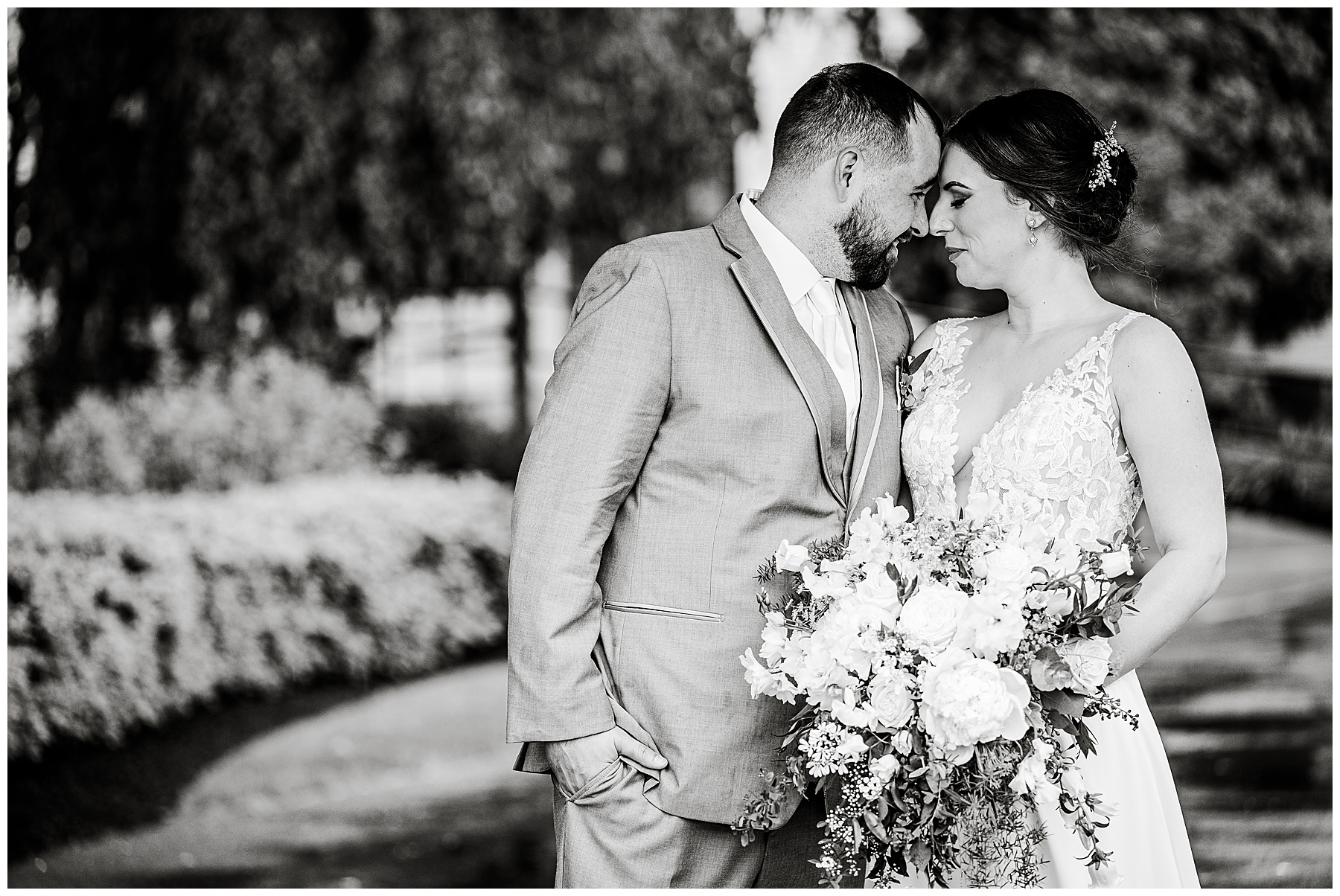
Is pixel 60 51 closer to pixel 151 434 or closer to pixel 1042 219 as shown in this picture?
pixel 151 434

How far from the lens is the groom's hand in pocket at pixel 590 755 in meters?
2.31

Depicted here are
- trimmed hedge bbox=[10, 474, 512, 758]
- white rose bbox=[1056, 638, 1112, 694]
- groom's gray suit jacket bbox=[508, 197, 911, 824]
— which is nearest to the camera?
white rose bbox=[1056, 638, 1112, 694]

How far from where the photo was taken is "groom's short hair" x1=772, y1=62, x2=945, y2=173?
2531 mm

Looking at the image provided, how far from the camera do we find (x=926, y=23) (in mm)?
7035

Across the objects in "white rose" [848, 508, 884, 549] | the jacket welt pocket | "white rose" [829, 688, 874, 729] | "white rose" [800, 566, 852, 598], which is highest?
"white rose" [848, 508, 884, 549]

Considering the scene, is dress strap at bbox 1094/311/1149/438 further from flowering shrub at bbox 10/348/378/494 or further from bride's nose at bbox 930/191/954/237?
flowering shrub at bbox 10/348/378/494

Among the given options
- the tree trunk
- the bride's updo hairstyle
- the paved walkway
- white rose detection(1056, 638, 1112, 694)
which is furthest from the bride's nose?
the tree trunk

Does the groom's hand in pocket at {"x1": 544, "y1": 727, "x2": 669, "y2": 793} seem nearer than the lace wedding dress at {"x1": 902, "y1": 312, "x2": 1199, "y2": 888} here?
Yes

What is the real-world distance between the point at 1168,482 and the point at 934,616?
681 mm

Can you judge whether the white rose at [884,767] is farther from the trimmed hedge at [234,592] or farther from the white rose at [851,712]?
the trimmed hedge at [234,592]

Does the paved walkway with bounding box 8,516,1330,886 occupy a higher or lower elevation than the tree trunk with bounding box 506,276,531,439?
lower

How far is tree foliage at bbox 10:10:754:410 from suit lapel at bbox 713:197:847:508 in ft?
13.7

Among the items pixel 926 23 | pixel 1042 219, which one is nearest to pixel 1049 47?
pixel 926 23

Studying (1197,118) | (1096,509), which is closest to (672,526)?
(1096,509)
